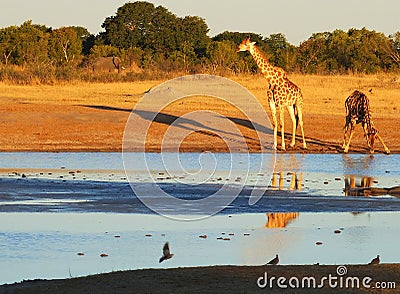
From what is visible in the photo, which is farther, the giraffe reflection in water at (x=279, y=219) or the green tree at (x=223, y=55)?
the green tree at (x=223, y=55)

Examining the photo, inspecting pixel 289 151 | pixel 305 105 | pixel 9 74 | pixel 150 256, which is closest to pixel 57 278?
pixel 150 256

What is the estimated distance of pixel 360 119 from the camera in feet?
70.3

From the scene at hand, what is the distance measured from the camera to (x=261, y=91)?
113 ft

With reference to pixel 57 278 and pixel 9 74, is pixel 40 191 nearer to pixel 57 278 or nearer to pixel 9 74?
pixel 57 278

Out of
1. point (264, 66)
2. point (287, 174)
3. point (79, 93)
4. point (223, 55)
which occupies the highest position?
point (223, 55)

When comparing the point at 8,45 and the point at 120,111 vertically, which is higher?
the point at 8,45

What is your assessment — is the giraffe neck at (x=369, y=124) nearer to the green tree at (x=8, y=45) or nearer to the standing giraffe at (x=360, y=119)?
the standing giraffe at (x=360, y=119)

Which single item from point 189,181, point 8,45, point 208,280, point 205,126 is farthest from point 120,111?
point 8,45

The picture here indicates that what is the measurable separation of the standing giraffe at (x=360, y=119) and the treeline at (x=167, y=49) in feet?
64.4

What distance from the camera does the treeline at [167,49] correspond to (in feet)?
155

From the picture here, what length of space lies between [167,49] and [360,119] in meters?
48.8

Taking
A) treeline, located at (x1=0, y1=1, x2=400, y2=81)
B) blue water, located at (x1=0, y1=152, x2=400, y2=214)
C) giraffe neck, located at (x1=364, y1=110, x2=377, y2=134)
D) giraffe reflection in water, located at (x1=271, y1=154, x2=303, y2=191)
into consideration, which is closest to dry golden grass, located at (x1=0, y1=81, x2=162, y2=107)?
treeline, located at (x1=0, y1=1, x2=400, y2=81)

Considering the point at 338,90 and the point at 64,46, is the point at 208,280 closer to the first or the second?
the point at 338,90

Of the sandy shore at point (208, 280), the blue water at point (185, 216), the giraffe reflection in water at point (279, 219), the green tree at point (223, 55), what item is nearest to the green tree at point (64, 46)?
the green tree at point (223, 55)
